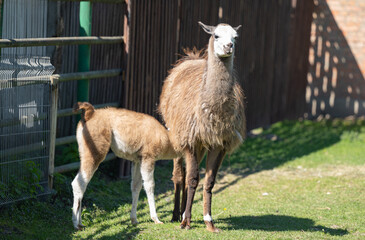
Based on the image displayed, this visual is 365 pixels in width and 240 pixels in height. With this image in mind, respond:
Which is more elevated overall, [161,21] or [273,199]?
[161,21]

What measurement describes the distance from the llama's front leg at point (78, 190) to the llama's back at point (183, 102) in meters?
1.01

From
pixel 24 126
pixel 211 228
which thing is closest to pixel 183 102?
pixel 211 228

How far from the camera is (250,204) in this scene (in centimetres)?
716

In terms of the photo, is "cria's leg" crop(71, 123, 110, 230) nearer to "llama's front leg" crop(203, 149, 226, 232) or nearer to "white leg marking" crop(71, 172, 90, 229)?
"white leg marking" crop(71, 172, 90, 229)

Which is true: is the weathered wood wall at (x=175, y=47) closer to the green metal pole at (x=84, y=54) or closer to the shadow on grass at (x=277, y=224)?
the green metal pole at (x=84, y=54)

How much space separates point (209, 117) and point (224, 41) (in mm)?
781

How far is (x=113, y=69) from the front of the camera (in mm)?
7414

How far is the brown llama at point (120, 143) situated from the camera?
5504 mm

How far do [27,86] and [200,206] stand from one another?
102 inches

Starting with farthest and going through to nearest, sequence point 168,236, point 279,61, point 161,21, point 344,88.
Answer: point 344,88 → point 279,61 → point 161,21 → point 168,236

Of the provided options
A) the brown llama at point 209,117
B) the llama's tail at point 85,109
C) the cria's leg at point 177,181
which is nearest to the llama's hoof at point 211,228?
the brown llama at point 209,117

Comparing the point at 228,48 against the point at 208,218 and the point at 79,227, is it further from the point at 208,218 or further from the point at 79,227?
the point at 79,227

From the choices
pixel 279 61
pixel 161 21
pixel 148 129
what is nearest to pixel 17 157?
pixel 148 129

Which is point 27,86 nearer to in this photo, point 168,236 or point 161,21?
point 168,236
